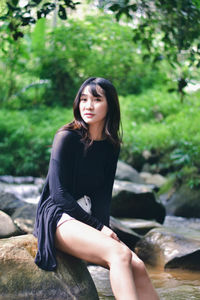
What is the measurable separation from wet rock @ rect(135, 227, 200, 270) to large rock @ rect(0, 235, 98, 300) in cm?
183

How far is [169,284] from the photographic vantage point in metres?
3.92

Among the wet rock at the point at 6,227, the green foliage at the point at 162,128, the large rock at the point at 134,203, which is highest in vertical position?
the wet rock at the point at 6,227

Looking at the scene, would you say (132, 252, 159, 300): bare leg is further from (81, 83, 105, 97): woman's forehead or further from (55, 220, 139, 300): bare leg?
(81, 83, 105, 97): woman's forehead

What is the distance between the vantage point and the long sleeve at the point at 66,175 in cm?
267

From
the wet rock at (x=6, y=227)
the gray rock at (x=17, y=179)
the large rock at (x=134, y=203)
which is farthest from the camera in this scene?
the gray rock at (x=17, y=179)

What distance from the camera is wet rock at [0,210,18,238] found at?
3.25 meters

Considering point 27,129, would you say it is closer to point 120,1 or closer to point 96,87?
point 120,1

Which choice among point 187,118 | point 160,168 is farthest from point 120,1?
point 187,118

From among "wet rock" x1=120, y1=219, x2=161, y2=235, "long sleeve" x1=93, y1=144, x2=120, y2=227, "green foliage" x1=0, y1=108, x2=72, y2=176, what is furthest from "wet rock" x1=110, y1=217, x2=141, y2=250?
"green foliage" x1=0, y1=108, x2=72, y2=176

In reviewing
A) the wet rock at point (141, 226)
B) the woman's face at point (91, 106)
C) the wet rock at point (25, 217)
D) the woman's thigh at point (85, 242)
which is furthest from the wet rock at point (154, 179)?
the woman's thigh at point (85, 242)

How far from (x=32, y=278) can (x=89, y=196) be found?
69 centimetres

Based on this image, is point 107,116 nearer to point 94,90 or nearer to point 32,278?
point 94,90

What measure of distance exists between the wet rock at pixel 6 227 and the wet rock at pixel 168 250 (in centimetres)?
183

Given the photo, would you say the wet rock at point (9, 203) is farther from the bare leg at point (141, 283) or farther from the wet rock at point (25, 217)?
the bare leg at point (141, 283)
